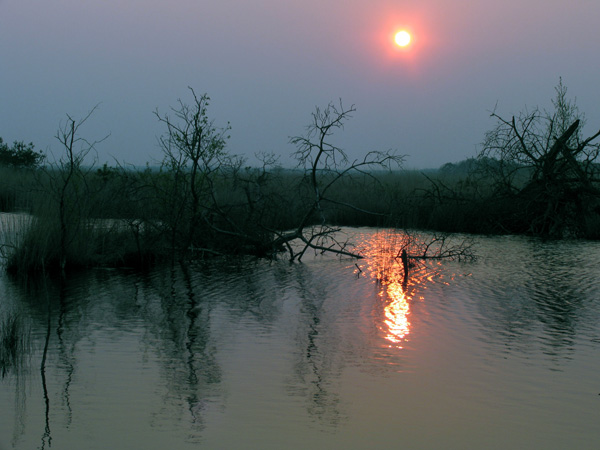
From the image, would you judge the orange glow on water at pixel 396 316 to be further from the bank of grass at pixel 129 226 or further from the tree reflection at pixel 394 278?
the bank of grass at pixel 129 226

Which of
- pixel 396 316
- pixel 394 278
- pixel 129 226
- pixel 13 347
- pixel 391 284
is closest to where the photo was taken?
pixel 13 347

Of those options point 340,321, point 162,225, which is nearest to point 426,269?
point 340,321

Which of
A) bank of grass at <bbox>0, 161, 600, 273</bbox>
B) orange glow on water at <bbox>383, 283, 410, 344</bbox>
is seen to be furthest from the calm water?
bank of grass at <bbox>0, 161, 600, 273</bbox>

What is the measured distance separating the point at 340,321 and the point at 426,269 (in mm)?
4250

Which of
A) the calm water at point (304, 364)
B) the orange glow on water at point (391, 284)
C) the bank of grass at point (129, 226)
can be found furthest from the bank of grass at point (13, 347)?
the bank of grass at point (129, 226)

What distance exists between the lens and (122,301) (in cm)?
831

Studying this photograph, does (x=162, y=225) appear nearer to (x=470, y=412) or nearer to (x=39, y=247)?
(x=39, y=247)

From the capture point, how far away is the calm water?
4.23m

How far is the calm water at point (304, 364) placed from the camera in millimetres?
4230

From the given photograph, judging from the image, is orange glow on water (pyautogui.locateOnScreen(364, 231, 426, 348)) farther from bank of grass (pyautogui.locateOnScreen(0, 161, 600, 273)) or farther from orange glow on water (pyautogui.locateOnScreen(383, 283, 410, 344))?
bank of grass (pyautogui.locateOnScreen(0, 161, 600, 273))

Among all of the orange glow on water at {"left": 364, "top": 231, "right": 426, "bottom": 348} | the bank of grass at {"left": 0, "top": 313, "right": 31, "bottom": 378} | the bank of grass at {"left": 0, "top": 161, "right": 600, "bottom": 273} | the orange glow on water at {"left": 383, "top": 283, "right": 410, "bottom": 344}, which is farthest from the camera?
the bank of grass at {"left": 0, "top": 161, "right": 600, "bottom": 273}

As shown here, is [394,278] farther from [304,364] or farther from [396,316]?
[304,364]

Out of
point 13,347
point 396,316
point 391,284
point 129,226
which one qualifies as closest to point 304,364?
point 396,316

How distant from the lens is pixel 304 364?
18.6 ft
